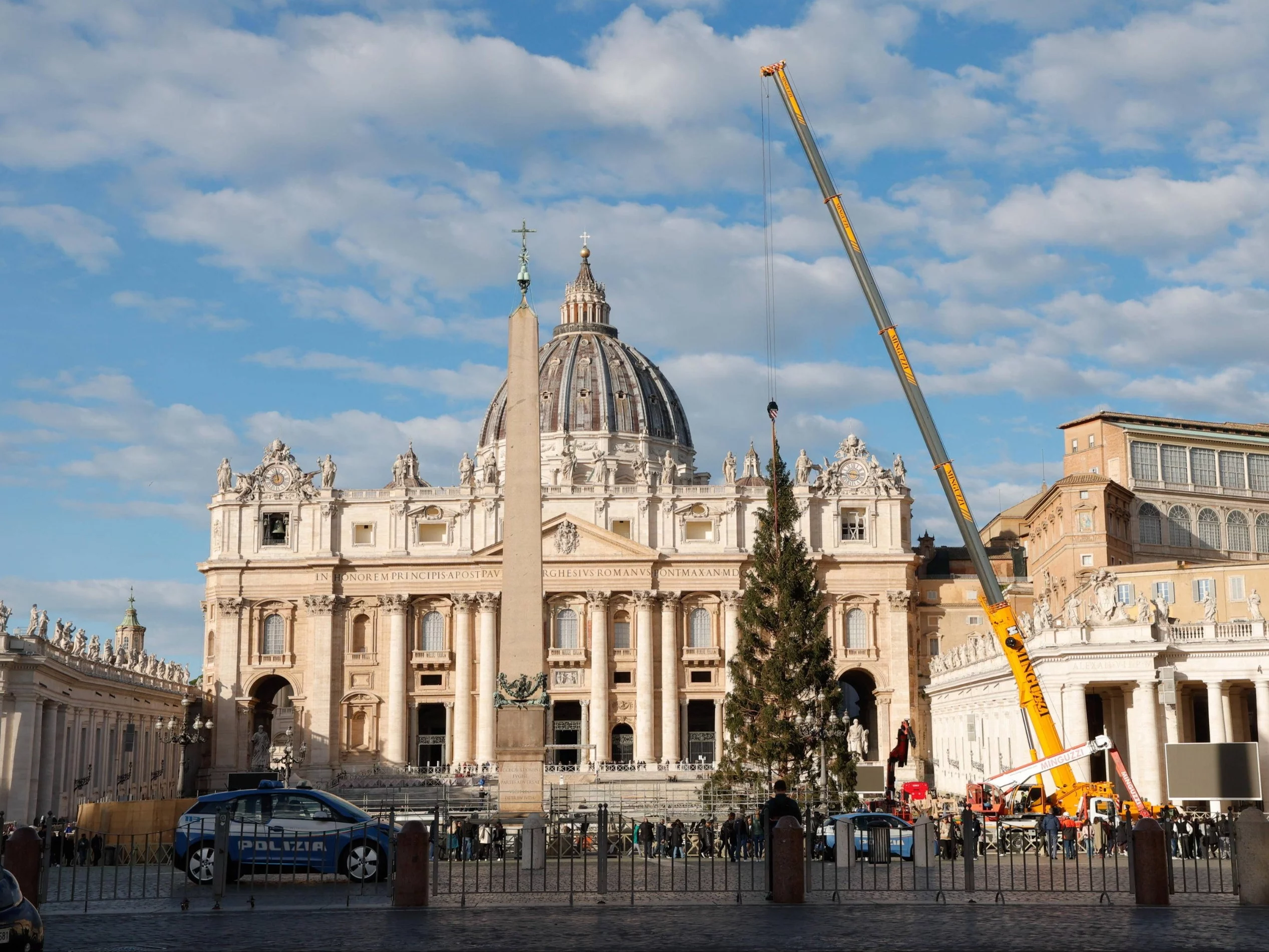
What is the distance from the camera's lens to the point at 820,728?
49500mm

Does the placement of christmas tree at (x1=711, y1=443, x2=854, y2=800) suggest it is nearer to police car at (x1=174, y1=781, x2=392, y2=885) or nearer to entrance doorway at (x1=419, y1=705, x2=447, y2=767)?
police car at (x1=174, y1=781, x2=392, y2=885)

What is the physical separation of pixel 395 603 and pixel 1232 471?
149 feet

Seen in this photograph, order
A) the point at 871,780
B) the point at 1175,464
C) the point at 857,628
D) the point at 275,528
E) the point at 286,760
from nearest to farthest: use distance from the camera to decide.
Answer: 1. the point at 871,780
2. the point at 286,760
3. the point at 1175,464
4. the point at 857,628
5. the point at 275,528

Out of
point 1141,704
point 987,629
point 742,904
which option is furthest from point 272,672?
point 742,904

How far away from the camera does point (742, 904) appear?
20875mm

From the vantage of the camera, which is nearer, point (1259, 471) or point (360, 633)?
point (1259, 471)

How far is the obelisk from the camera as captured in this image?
3177 centimetres

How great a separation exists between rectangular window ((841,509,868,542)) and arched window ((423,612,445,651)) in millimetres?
23740

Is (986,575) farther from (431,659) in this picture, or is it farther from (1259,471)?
(431,659)

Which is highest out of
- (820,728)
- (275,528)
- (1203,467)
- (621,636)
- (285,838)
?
(1203,467)

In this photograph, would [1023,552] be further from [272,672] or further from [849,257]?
[849,257]

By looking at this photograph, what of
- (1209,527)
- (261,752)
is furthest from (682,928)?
(261,752)

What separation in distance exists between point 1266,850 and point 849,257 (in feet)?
85.2

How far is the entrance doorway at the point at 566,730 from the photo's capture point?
9050 cm
